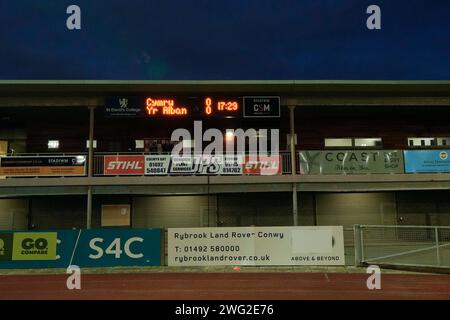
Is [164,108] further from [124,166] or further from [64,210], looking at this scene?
[64,210]

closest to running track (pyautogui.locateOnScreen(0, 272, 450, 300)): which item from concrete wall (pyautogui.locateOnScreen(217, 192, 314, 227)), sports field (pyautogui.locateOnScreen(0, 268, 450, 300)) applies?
sports field (pyautogui.locateOnScreen(0, 268, 450, 300))

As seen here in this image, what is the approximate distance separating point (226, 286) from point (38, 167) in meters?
10.2

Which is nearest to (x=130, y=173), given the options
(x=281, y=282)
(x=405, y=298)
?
(x=281, y=282)

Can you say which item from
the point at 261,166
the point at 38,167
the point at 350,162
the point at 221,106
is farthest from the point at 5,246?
the point at 350,162

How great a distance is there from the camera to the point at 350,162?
58.5ft

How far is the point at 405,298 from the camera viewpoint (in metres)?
9.69

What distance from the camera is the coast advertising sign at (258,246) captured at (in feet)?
45.0

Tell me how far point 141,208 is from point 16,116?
7.32 m

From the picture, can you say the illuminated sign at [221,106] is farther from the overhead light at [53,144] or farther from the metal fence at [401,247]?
the overhead light at [53,144]

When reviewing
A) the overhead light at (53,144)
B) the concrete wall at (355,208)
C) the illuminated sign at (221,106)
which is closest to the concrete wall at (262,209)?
the concrete wall at (355,208)

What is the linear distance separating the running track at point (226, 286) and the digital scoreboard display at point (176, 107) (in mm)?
Answer: 6811

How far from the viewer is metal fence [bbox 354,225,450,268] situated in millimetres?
13406

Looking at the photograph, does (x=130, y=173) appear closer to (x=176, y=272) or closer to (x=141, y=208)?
(x=141, y=208)

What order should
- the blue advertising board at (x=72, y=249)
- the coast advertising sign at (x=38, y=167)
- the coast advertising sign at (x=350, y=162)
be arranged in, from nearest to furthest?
the blue advertising board at (x=72, y=249) → the coast advertising sign at (x=38, y=167) → the coast advertising sign at (x=350, y=162)
